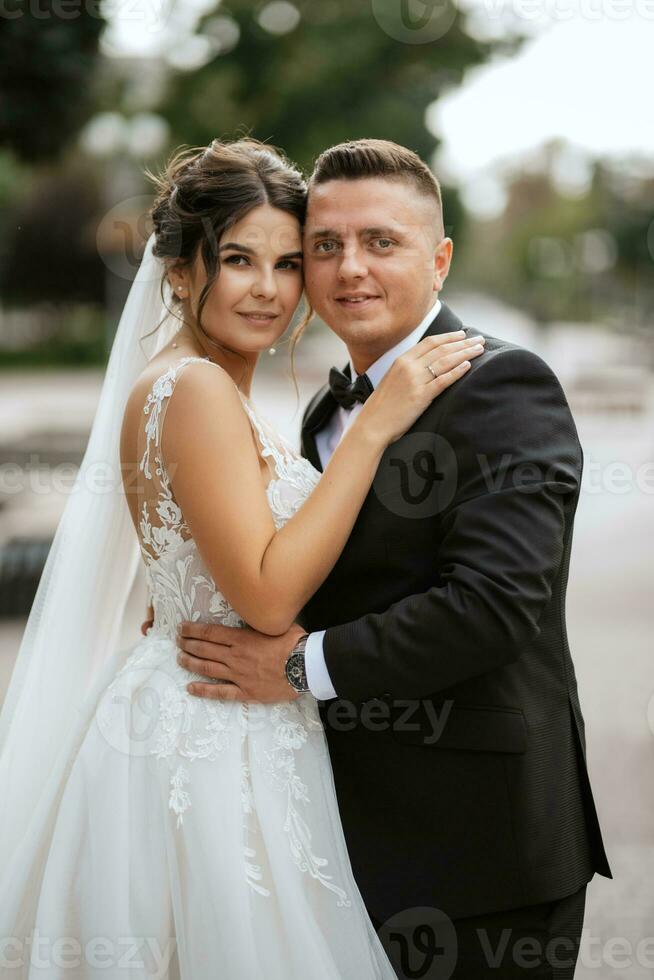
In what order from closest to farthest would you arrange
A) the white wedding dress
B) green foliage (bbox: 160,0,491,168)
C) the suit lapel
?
the white wedding dress < the suit lapel < green foliage (bbox: 160,0,491,168)

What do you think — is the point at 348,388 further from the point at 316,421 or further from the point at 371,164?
the point at 371,164

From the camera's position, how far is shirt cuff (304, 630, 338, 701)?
228 centimetres

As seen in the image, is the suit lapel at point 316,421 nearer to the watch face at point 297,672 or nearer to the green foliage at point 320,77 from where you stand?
the watch face at point 297,672

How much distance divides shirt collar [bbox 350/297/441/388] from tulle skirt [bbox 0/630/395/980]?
861 mm

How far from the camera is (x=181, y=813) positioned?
7.58 ft

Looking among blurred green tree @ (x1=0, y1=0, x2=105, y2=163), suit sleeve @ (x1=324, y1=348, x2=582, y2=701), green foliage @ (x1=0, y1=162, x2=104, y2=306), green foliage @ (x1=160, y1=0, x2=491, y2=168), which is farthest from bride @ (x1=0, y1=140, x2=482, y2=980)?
green foliage @ (x1=0, y1=162, x2=104, y2=306)

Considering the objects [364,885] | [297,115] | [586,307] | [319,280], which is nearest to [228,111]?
[297,115]

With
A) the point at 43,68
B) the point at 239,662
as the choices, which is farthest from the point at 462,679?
the point at 43,68

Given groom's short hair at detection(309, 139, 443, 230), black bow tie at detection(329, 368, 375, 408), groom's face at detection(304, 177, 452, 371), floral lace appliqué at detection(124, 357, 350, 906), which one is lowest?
floral lace appliqué at detection(124, 357, 350, 906)

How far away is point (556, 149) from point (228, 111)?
46588mm

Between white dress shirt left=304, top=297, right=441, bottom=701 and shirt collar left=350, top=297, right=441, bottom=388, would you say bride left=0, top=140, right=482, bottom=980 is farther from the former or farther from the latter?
shirt collar left=350, top=297, right=441, bottom=388

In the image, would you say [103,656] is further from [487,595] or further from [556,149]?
[556,149]

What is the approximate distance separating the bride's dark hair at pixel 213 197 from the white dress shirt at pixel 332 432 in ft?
1.34

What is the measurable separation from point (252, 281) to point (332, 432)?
0.59m
